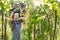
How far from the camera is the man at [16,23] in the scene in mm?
A: 1934

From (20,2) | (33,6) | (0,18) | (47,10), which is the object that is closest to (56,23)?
(47,10)

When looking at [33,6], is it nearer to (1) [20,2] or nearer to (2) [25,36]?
(1) [20,2]

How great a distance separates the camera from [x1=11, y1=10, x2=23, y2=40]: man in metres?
1.93

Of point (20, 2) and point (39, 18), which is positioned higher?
point (20, 2)

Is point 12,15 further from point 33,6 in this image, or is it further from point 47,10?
A: point 47,10

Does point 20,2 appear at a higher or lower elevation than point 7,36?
higher

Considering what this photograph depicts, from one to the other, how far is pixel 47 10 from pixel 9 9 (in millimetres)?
415

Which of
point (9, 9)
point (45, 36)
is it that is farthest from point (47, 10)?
point (9, 9)

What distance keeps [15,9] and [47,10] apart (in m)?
0.35

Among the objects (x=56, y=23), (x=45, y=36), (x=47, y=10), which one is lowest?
(x=45, y=36)

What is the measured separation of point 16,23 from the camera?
1952mm

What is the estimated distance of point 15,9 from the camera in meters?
1.93

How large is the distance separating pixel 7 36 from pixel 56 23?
556mm

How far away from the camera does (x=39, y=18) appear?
1.97m
